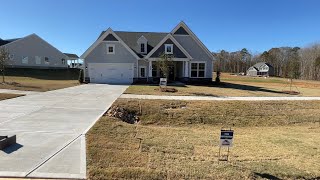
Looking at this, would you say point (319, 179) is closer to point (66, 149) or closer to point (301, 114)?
point (66, 149)

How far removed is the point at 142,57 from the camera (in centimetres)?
3142

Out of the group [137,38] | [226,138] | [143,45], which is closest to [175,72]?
Answer: [143,45]

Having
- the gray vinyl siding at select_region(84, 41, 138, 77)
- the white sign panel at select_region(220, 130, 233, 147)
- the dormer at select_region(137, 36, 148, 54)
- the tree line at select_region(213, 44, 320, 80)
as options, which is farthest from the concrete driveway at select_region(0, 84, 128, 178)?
the tree line at select_region(213, 44, 320, 80)

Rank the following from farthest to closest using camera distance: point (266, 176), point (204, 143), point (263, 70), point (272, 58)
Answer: point (272, 58) → point (263, 70) → point (204, 143) → point (266, 176)

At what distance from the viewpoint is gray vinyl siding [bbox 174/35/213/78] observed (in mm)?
32562

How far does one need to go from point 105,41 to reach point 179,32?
830 cm

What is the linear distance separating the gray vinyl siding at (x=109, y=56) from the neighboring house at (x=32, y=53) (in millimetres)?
19191

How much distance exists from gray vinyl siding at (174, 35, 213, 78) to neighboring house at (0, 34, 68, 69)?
85.2 ft

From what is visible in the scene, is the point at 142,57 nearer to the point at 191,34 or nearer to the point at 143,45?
the point at 143,45

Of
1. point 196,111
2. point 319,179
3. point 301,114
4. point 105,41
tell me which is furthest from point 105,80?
point 319,179

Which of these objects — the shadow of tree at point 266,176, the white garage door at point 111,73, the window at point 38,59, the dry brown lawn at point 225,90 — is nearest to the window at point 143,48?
the white garage door at point 111,73

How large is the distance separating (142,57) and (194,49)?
608 cm

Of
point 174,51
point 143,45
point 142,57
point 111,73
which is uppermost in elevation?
point 143,45

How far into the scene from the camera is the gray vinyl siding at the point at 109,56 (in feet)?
102
